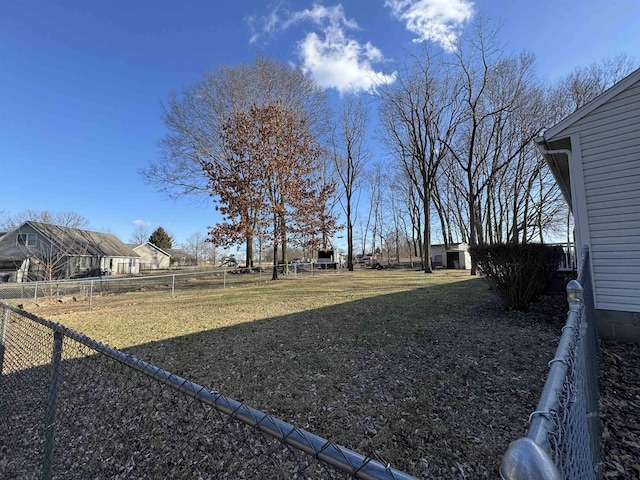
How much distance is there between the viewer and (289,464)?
8.54 ft

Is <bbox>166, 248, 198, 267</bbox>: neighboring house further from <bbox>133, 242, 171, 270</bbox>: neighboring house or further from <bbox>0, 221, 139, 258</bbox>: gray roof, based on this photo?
<bbox>0, 221, 139, 258</bbox>: gray roof

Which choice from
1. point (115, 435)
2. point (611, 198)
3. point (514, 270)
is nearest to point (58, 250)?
point (115, 435)

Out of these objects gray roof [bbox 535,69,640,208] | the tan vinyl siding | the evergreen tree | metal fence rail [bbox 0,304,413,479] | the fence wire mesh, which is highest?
the evergreen tree

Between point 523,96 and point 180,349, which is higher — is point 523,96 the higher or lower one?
the higher one

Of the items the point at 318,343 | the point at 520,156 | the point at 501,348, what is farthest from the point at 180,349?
the point at 520,156

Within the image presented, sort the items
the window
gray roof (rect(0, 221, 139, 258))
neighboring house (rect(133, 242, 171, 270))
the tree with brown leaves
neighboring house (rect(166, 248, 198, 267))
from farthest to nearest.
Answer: neighboring house (rect(166, 248, 198, 267))
neighboring house (rect(133, 242, 171, 270))
the window
gray roof (rect(0, 221, 139, 258))
the tree with brown leaves

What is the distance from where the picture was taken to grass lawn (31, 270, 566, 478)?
275cm

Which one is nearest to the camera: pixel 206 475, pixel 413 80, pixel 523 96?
pixel 206 475

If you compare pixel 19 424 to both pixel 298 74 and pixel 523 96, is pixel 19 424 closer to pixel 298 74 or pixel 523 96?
pixel 298 74

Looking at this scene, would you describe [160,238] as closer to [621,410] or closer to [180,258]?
[180,258]

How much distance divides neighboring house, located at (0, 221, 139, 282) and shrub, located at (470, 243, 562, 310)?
25.4 meters

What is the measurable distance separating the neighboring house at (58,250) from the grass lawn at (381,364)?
67.2 feet

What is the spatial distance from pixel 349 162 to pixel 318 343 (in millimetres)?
20691

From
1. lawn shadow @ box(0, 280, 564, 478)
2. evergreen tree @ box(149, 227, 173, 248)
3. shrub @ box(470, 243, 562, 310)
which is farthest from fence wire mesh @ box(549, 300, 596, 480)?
evergreen tree @ box(149, 227, 173, 248)
